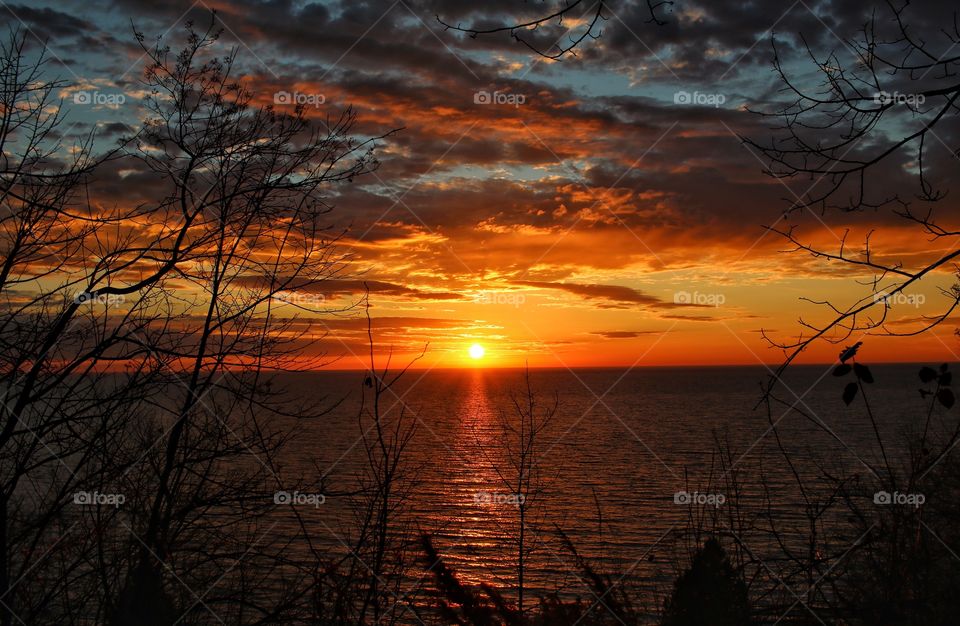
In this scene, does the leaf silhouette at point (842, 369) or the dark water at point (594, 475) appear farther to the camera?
the dark water at point (594, 475)

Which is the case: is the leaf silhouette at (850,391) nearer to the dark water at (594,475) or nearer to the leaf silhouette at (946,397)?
the dark water at (594,475)

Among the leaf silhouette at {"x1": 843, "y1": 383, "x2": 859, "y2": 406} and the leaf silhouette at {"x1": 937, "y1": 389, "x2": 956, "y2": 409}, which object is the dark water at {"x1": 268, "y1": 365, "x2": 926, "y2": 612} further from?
the leaf silhouette at {"x1": 937, "y1": 389, "x2": 956, "y2": 409}

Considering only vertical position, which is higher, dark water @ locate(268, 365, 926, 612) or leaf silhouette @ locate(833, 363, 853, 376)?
leaf silhouette @ locate(833, 363, 853, 376)

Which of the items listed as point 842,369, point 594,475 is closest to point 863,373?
point 842,369

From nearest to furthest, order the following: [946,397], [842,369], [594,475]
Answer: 1. [946,397]
2. [842,369]
3. [594,475]

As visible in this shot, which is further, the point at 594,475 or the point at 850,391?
the point at 594,475

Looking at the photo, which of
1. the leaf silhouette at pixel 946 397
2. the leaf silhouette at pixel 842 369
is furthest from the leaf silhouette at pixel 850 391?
the leaf silhouette at pixel 946 397

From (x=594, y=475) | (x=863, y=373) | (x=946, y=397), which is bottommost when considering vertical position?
(x=594, y=475)

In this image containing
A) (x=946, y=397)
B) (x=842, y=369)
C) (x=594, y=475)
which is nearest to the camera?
(x=946, y=397)

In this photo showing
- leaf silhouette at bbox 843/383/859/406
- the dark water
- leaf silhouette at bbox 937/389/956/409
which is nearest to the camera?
leaf silhouette at bbox 937/389/956/409

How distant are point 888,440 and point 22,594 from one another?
76.8 meters

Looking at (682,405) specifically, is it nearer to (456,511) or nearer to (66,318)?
(456,511)

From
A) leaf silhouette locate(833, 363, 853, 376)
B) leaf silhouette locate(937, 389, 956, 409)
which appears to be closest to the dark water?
leaf silhouette locate(833, 363, 853, 376)

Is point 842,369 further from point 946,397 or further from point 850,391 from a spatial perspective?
point 946,397
